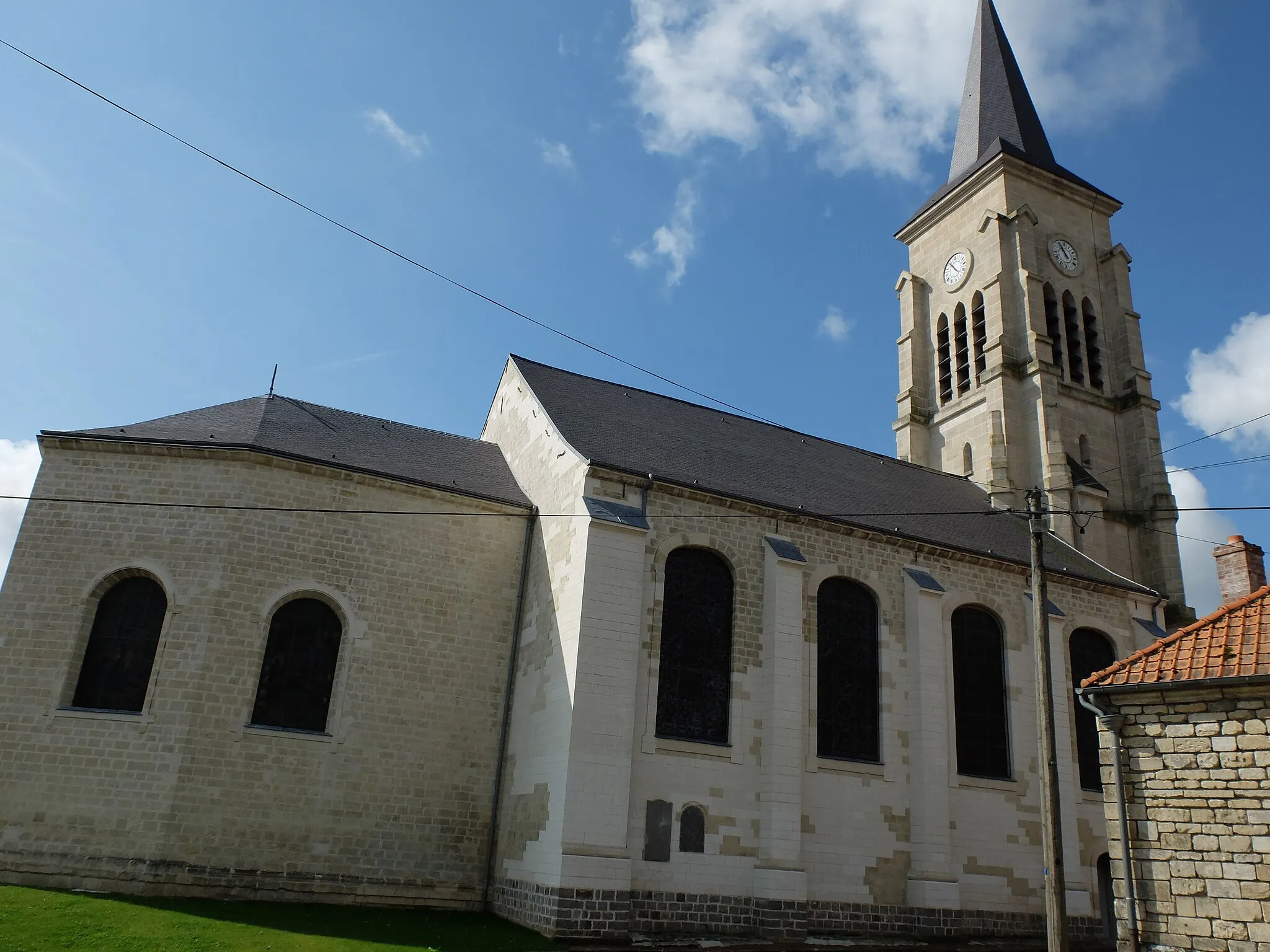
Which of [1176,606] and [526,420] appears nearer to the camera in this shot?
[526,420]

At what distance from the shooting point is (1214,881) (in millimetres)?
9766

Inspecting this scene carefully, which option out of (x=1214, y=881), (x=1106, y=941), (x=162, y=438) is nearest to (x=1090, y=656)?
(x=1106, y=941)

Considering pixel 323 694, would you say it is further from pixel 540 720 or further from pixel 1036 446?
Result: pixel 1036 446

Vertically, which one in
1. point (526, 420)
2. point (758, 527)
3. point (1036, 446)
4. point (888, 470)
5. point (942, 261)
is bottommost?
point (758, 527)

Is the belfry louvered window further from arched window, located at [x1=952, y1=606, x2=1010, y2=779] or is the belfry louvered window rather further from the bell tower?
arched window, located at [x1=952, y1=606, x2=1010, y2=779]

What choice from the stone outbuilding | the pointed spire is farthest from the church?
the pointed spire

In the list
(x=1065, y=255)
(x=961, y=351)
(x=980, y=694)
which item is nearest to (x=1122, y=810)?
(x=980, y=694)

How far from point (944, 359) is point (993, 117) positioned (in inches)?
351

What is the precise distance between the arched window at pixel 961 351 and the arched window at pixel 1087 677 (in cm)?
1045

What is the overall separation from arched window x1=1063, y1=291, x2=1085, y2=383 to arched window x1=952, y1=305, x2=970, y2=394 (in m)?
2.85

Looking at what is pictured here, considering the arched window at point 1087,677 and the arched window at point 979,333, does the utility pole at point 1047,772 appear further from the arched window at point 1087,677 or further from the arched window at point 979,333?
the arched window at point 979,333

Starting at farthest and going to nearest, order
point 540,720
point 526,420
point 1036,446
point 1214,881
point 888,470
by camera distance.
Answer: point 1036,446, point 888,470, point 526,420, point 540,720, point 1214,881

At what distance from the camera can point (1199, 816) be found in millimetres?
10070

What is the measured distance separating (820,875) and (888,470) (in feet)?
38.3
